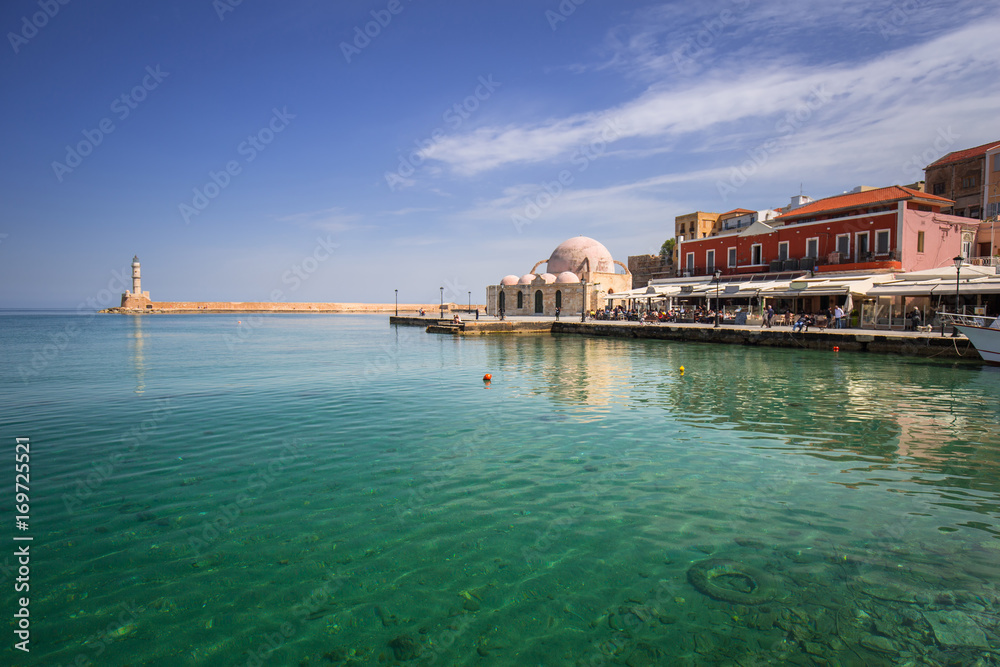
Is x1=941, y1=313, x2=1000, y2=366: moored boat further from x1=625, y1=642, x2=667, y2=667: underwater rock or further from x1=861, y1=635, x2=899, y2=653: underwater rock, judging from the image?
x1=625, y1=642, x2=667, y2=667: underwater rock

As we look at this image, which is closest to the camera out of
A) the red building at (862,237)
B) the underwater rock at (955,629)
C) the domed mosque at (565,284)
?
the underwater rock at (955,629)

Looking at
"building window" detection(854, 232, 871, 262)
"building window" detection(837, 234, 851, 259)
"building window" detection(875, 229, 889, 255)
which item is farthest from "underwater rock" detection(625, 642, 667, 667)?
"building window" detection(837, 234, 851, 259)

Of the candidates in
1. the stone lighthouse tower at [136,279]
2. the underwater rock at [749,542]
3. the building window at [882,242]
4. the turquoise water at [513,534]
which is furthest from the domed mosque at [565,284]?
the stone lighthouse tower at [136,279]

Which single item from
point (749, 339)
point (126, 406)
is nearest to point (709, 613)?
point (126, 406)

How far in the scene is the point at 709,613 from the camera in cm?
371

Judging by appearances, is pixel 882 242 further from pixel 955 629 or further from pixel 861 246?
pixel 955 629

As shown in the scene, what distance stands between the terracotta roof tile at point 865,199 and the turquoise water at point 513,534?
21630 mm

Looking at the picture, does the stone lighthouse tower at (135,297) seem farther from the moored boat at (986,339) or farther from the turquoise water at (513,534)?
the moored boat at (986,339)

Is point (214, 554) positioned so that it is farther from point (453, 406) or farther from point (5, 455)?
point (453, 406)

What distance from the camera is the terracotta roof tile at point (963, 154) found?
35.0 metres

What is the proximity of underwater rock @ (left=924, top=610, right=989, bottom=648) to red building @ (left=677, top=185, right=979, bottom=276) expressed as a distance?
27049 mm

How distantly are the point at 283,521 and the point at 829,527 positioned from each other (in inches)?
200

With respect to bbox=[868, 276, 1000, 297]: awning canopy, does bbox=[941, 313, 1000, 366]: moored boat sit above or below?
below

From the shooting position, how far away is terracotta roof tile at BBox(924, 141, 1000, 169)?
35031 millimetres
